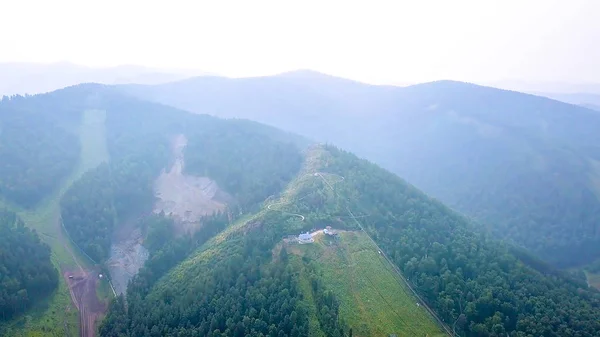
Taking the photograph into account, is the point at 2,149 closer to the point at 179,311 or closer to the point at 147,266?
the point at 147,266

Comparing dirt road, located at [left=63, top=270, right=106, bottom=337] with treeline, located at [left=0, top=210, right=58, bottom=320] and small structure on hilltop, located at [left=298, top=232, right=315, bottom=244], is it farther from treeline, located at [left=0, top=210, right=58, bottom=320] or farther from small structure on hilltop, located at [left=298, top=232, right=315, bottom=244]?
small structure on hilltop, located at [left=298, top=232, right=315, bottom=244]

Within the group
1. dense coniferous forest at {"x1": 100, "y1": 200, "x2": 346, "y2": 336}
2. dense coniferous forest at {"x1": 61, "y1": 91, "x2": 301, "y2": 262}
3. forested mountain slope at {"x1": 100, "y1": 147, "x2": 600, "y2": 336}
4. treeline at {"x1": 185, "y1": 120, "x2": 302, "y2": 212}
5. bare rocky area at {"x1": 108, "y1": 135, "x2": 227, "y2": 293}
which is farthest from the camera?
treeline at {"x1": 185, "y1": 120, "x2": 302, "y2": 212}

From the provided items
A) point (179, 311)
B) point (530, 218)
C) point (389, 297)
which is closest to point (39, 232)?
point (179, 311)

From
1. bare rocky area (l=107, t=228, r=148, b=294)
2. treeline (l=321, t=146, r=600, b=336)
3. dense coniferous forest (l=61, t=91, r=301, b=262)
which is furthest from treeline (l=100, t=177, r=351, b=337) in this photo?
dense coniferous forest (l=61, t=91, r=301, b=262)

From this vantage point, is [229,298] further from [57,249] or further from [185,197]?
[185,197]

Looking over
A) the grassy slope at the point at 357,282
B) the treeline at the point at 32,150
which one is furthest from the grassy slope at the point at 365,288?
the treeline at the point at 32,150

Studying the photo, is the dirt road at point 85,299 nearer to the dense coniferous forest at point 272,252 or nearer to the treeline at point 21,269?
the treeline at point 21,269

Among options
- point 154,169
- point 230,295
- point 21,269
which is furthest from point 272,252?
point 154,169
